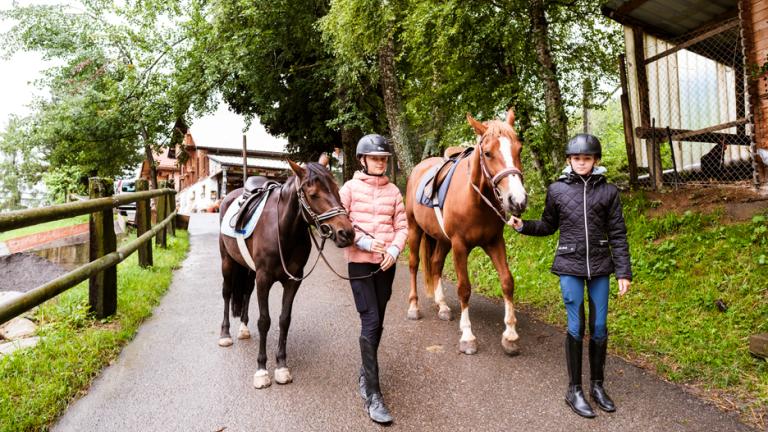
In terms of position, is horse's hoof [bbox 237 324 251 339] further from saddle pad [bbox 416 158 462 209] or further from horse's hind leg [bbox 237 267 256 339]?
saddle pad [bbox 416 158 462 209]

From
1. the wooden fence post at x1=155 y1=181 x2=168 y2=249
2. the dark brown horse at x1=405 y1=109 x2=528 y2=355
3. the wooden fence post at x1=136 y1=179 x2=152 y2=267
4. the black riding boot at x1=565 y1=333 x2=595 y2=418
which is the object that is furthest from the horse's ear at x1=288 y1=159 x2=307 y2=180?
the wooden fence post at x1=155 y1=181 x2=168 y2=249

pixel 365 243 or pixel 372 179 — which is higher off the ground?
pixel 372 179

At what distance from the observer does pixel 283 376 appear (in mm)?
3545

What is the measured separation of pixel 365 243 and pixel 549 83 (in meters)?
5.99

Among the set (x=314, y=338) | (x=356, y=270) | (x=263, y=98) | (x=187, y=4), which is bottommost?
(x=314, y=338)

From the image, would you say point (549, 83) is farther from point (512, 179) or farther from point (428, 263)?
point (512, 179)

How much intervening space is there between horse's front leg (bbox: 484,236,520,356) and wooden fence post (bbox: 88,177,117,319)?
4012mm

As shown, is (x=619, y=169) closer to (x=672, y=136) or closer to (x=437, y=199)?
(x=672, y=136)

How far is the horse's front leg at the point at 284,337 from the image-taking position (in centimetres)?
355

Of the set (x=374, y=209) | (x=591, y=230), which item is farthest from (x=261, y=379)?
(x=591, y=230)

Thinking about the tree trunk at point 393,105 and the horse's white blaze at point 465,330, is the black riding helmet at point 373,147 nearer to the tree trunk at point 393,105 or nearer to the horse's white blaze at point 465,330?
the horse's white blaze at point 465,330

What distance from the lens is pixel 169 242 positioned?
10.5 m

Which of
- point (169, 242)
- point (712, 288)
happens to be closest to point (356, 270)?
point (712, 288)

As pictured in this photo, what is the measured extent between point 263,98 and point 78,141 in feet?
39.1
